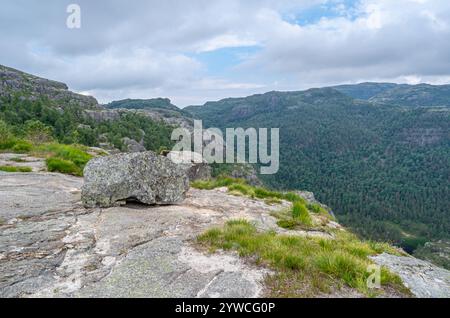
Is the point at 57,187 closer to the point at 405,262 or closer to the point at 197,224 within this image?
the point at 197,224

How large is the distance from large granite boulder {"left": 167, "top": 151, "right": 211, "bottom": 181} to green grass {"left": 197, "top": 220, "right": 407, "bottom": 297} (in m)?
11.2

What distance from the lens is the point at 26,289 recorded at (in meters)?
5.33

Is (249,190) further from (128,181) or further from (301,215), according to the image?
(128,181)

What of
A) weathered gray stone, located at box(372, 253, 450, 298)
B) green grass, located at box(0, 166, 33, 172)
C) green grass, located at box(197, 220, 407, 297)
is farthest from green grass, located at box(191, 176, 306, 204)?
green grass, located at box(0, 166, 33, 172)

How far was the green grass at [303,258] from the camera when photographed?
5613mm

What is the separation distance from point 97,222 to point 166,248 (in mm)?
2885

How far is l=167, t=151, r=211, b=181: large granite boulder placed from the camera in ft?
63.6

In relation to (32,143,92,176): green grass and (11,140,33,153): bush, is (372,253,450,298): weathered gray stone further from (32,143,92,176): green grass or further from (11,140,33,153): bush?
(11,140,33,153): bush

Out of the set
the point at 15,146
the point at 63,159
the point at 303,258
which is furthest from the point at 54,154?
the point at 303,258

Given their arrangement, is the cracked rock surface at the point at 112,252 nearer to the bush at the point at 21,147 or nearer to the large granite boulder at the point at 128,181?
the large granite boulder at the point at 128,181

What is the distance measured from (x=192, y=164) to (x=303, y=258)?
13848 mm

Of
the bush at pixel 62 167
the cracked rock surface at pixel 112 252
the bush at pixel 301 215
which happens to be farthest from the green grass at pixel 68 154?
the bush at pixel 301 215

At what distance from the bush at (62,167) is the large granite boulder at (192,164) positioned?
207 inches
